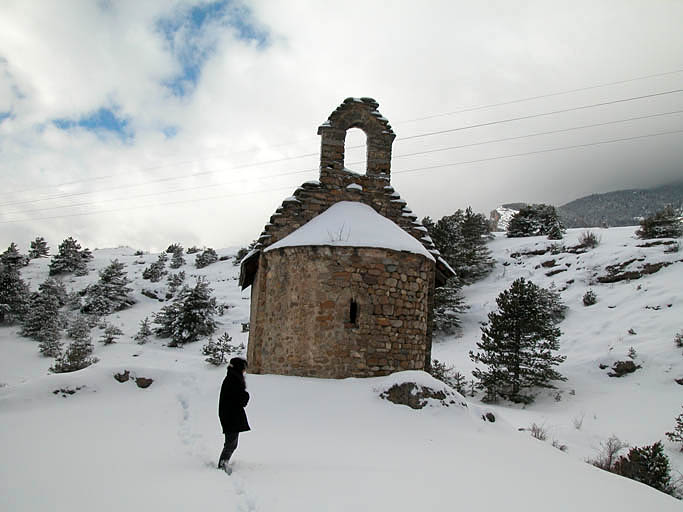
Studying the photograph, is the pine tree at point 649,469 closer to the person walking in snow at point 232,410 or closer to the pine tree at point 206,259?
the person walking in snow at point 232,410

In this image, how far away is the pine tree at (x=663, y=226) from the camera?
90.7 ft

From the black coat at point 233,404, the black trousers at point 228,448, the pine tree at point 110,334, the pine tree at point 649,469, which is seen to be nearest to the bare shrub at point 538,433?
the pine tree at point 649,469

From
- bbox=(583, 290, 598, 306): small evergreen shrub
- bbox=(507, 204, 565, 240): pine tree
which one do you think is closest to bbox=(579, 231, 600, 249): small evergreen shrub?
bbox=(583, 290, 598, 306): small evergreen shrub

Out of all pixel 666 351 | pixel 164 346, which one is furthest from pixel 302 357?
pixel 164 346

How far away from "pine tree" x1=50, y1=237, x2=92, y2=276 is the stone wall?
39.8m

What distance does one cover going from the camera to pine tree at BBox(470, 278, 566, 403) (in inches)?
731

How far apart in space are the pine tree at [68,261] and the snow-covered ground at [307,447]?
39396 mm

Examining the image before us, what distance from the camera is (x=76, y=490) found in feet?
14.7

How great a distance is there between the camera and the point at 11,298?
94.8 feet

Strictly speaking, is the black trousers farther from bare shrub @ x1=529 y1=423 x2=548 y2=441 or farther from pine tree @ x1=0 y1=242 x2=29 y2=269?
pine tree @ x1=0 y1=242 x2=29 y2=269

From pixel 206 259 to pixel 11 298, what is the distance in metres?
19.0

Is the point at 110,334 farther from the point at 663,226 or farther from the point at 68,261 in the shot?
the point at 663,226

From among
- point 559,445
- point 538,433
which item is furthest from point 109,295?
point 559,445

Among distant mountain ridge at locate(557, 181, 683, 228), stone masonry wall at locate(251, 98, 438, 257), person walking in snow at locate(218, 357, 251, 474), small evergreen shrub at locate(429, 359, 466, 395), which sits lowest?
small evergreen shrub at locate(429, 359, 466, 395)
